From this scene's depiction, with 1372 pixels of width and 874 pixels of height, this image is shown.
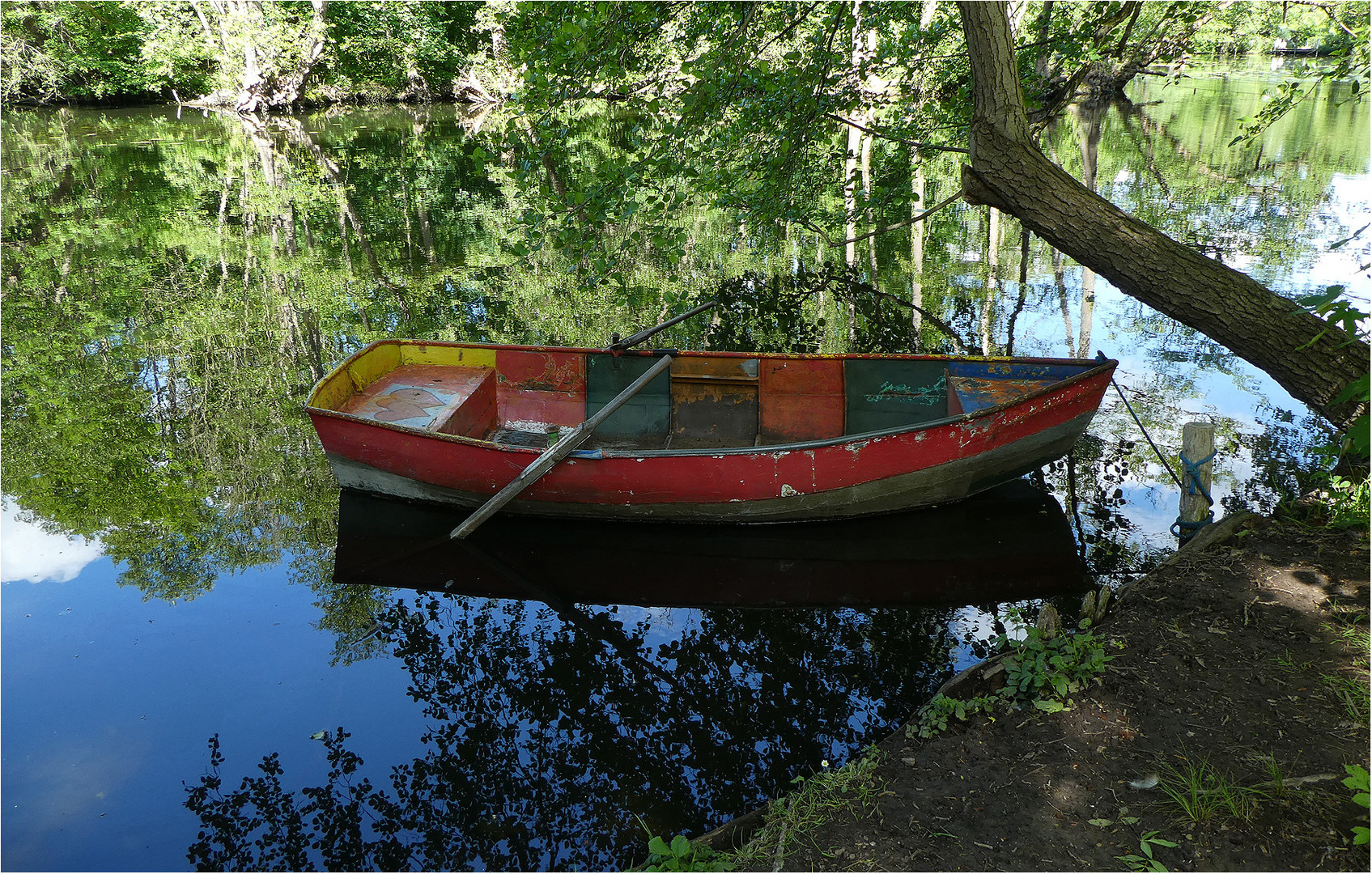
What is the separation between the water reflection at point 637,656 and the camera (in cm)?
412

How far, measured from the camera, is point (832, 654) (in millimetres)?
5180

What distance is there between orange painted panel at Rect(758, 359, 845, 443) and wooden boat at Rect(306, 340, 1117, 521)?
0.03ft

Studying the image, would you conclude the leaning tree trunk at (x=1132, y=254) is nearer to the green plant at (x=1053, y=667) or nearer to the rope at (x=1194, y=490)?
the rope at (x=1194, y=490)

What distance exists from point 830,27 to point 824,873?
6305mm

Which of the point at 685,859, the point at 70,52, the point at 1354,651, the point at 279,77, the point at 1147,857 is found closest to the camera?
the point at 1147,857

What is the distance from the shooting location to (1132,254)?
15.3ft

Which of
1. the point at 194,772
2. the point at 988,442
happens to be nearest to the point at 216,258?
the point at 194,772

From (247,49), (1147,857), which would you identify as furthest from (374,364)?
(247,49)

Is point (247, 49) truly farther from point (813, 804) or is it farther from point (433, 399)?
point (813, 804)

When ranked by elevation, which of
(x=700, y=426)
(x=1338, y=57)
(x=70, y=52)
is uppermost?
(x=70, y=52)

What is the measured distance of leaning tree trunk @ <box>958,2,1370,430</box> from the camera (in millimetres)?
4320

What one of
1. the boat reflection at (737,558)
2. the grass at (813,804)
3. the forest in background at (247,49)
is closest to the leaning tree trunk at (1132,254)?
the boat reflection at (737,558)

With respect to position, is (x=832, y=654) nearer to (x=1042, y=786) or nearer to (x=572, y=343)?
(x=1042, y=786)

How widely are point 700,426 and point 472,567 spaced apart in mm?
2297
